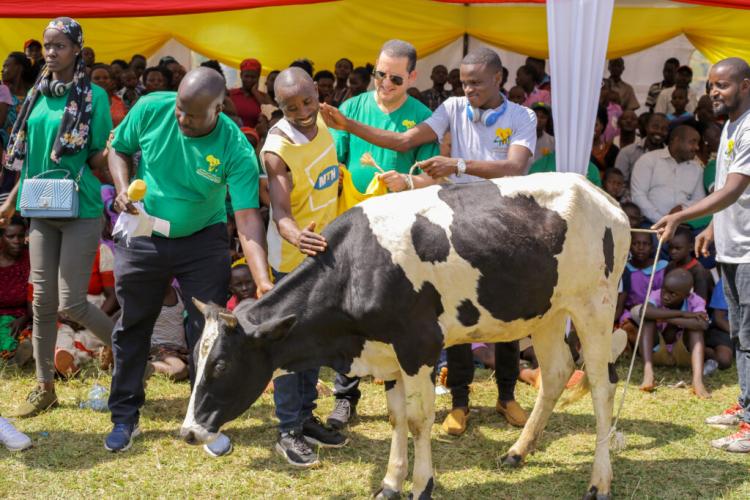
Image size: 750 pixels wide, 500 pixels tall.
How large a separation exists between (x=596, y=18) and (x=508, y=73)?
620 cm

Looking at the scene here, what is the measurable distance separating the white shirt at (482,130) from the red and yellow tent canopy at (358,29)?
18.8ft

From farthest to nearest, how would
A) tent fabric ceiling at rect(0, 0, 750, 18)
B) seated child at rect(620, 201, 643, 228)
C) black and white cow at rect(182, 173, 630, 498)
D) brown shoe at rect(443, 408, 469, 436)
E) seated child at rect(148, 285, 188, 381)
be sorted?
tent fabric ceiling at rect(0, 0, 750, 18)
seated child at rect(620, 201, 643, 228)
seated child at rect(148, 285, 188, 381)
brown shoe at rect(443, 408, 469, 436)
black and white cow at rect(182, 173, 630, 498)

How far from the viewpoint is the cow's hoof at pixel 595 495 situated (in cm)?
452

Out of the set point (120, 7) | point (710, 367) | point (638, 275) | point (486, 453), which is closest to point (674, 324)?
point (710, 367)

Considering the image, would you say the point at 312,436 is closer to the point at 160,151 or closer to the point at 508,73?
the point at 160,151

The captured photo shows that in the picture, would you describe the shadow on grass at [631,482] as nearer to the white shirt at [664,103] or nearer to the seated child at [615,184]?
the seated child at [615,184]

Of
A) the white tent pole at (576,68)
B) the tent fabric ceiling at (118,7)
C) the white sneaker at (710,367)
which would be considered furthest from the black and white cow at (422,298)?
the tent fabric ceiling at (118,7)

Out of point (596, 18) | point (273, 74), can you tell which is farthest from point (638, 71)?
point (596, 18)

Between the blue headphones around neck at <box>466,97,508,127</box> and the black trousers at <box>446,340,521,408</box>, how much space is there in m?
1.45

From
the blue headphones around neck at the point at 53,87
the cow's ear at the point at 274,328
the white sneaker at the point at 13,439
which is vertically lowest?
the white sneaker at the point at 13,439

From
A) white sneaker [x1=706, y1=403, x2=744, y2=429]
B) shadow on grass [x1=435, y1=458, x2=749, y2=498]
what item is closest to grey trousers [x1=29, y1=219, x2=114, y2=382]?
shadow on grass [x1=435, y1=458, x2=749, y2=498]

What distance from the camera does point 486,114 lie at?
5.43 meters

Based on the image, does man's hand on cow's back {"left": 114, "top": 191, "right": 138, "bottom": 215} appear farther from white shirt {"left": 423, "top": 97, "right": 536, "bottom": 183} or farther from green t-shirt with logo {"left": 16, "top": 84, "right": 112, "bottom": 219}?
white shirt {"left": 423, "top": 97, "right": 536, "bottom": 183}

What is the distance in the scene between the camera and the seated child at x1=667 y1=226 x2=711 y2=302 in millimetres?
7289
